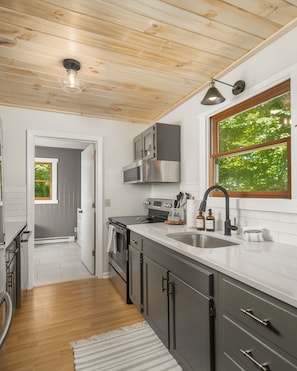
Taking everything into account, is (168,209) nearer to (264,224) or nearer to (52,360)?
(264,224)

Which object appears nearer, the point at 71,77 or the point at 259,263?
the point at 259,263

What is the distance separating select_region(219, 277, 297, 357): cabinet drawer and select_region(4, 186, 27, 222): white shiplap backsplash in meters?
2.60

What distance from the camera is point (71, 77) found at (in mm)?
2000

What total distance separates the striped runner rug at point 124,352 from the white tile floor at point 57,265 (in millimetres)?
1475

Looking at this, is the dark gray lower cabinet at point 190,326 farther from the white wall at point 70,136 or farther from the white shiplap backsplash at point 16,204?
the white shiplap backsplash at point 16,204

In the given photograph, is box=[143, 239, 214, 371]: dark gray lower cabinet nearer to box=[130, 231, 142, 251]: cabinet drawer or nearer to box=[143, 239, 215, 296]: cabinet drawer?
box=[143, 239, 215, 296]: cabinet drawer

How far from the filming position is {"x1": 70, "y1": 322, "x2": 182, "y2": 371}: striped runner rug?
1594 millimetres

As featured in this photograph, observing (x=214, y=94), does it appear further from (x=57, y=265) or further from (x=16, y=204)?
(x=57, y=265)

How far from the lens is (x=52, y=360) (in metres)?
1.66

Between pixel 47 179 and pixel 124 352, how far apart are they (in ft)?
15.1

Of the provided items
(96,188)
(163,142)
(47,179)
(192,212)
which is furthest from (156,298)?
(47,179)

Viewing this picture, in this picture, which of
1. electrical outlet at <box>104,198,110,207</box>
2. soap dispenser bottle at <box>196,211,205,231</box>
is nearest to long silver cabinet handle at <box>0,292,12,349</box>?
soap dispenser bottle at <box>196,211,205,231</box>

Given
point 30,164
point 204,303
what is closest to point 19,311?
point 30,164

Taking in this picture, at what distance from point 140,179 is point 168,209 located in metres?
0.50
